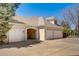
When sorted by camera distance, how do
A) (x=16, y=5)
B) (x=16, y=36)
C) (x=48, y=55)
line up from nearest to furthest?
(x=48, y=55) < (x=16, y=5) < (x=16, y=36)

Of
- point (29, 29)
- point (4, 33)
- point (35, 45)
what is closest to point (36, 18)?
point (29, 29)

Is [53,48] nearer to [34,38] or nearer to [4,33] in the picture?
[34,38]

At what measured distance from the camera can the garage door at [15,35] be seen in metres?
6.61

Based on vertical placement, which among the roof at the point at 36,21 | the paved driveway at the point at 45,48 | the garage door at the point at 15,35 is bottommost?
the paved driveway at the point at 45,48

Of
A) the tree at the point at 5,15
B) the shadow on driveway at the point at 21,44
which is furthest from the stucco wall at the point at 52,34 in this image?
the tree at the point at 5,15

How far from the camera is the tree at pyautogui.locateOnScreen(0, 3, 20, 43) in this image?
6363mm

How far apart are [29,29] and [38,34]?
392 millimetres

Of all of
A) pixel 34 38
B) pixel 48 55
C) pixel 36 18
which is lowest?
pixel 48 55

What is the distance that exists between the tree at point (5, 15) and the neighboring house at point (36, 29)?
0.21m

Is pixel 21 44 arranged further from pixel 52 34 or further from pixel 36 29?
pixel 52 34

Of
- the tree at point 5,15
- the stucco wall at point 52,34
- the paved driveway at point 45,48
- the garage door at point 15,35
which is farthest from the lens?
the garage door at point 15,35

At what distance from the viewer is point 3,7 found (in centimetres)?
638

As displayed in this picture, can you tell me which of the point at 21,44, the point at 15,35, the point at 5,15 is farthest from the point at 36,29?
the point at 5,15

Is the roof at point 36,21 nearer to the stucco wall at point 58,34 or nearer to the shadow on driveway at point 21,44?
the stucco wall at point 58,34
